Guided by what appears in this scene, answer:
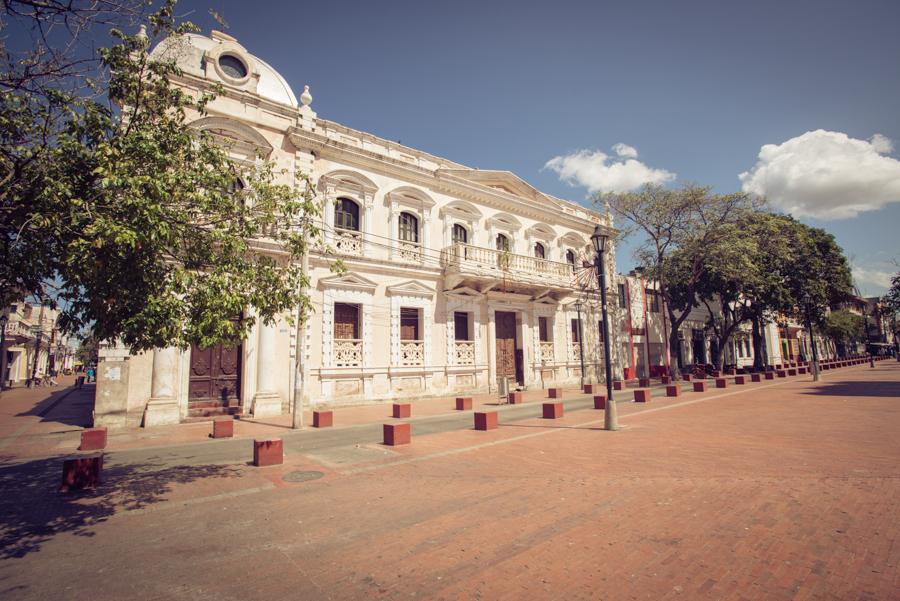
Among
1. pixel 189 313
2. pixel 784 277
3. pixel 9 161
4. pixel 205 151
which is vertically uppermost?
pixel 784 277

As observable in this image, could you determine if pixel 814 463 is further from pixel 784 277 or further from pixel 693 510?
pixel 784 277

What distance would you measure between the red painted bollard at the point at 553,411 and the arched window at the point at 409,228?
10.6m

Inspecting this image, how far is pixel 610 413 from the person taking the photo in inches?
414

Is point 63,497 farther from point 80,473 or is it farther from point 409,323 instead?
point 409,323

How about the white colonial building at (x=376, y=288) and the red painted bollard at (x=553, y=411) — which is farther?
the white colonial building at (x=376, y=288)

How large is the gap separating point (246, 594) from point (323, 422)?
30.4 ft

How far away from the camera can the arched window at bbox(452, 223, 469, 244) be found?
72.5 feet

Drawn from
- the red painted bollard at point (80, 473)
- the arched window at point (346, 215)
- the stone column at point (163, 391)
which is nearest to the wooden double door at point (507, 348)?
the arched window at point (346, 215)

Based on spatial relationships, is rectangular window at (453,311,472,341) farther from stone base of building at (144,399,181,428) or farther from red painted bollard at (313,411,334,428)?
stone base of building at (144,399,181,428)

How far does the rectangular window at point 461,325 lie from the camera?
70.6ft

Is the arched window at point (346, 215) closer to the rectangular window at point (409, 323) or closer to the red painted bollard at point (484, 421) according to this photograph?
the rectangular window at point (409, 323)

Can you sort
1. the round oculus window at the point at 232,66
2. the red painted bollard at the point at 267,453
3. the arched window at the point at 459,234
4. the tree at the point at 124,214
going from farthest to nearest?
1. the arched window at the point at 459,234
2. the round oculus window at the point at 232,66
3. the red painted bollard at the point at 267,453
4. the tree at the point at 124,214

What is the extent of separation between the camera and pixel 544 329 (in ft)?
82.6

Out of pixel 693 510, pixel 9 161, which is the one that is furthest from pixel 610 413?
pixel 9 161
